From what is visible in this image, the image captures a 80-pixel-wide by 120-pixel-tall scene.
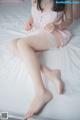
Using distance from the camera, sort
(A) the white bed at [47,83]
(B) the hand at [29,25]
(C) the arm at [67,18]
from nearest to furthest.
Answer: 1. (A) the white bed at [47,83]
2. (C) the arm at [67,18]
3. (B) the hand at [29,25]

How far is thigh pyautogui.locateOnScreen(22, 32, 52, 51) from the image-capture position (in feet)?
2.12

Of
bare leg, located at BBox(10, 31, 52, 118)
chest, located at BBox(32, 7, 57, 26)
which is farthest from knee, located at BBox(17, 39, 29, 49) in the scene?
chest, located at BBox(32, 7, 57, 26)

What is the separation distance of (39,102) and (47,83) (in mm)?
50

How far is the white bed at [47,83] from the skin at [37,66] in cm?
1

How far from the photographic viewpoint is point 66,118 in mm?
524

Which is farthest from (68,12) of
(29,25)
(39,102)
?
(39,102)

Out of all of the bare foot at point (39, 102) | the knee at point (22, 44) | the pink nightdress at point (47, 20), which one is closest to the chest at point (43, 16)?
the pink nightdress at point (47, 20)

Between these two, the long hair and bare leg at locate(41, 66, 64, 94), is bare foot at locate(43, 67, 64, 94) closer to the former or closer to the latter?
bare leg at locate(41, 66, 64, 94)

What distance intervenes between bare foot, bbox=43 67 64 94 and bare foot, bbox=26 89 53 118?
3cm

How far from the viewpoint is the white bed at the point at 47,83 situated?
0.53 m

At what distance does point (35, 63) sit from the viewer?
600mm

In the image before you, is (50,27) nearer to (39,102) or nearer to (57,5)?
(57,5)

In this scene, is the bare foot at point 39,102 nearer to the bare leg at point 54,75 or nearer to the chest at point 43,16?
the bare leg at point 54,75

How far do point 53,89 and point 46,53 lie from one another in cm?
12
